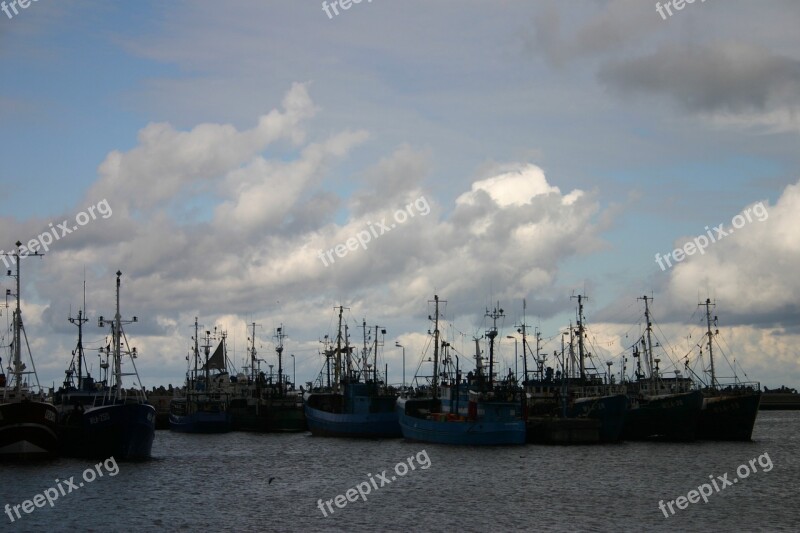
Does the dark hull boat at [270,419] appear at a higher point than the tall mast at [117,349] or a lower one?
lower

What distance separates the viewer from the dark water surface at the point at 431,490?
4784 cm

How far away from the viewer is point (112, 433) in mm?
70625

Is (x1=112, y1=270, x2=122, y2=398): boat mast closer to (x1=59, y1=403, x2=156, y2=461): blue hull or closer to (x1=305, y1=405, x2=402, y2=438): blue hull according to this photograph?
(x1=59, y1=403, x2=156, y2=461): blue hull

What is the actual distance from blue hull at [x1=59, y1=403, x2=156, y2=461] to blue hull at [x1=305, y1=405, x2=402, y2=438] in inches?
1234

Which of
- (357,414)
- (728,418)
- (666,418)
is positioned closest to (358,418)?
(357,414)

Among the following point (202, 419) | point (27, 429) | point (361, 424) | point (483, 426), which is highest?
point (27, 429)

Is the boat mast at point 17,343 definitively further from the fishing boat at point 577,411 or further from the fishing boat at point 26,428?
the fishing boat at point 577,411

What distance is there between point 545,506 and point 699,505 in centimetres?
834

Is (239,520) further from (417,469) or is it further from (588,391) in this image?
(588,391)

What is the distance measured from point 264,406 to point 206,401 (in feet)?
25.7

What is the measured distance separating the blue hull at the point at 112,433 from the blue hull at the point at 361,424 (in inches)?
1234

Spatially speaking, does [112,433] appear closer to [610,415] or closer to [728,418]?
[610,415]

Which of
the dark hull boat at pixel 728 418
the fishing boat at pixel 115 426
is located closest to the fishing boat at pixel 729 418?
the dark hull boat at pixel 728 418

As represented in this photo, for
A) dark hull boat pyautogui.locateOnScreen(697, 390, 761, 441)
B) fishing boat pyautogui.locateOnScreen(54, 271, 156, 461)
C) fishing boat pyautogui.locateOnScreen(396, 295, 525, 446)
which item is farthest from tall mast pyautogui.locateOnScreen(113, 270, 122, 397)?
dark hull boat pyautogui.locateOnScreen(697, 390, 761, 441)
